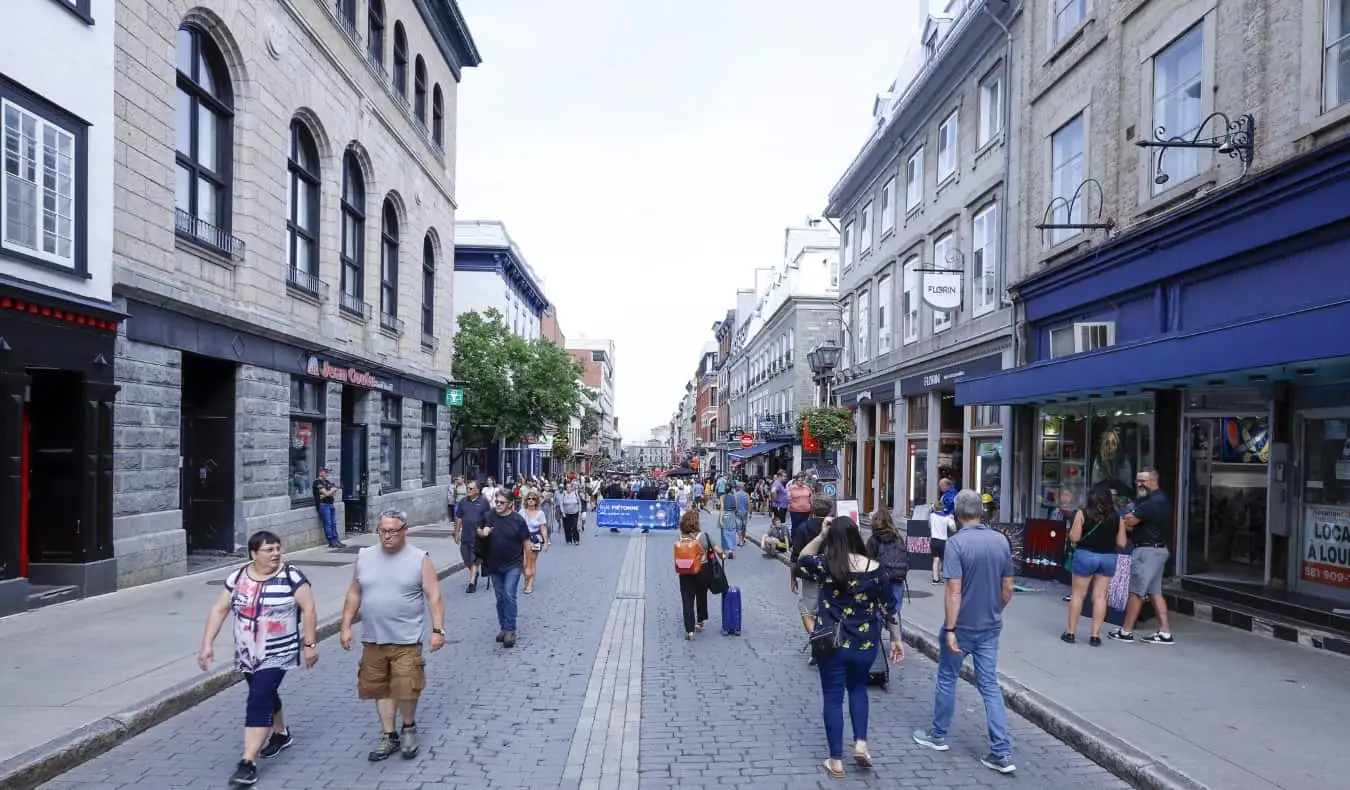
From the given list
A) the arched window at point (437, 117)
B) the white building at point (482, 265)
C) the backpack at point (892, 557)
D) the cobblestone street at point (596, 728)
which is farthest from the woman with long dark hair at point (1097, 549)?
the white building at point (482, 265)

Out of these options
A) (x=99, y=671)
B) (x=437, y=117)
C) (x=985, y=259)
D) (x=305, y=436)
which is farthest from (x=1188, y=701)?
(x=437, y=117)

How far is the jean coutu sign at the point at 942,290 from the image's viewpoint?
60.0ft

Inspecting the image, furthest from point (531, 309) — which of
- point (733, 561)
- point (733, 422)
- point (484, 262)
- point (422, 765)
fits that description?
point (422, 765)

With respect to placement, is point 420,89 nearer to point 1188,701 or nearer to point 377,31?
point 377,31

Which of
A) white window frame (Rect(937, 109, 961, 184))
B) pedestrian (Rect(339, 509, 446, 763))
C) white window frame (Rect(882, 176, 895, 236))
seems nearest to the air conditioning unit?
white window frame (Rect(937, 109, 961, 184))

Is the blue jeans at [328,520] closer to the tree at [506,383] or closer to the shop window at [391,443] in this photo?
the shop window at [391,443]

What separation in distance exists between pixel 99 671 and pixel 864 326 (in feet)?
77.2

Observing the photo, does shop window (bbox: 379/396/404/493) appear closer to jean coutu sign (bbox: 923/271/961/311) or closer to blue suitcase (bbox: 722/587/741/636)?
jean coutu sign (bbox: 923/271/961/311)

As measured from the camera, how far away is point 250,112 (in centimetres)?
1512

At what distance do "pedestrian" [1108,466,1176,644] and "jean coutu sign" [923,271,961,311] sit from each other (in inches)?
382

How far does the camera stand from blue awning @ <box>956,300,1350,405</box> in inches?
278

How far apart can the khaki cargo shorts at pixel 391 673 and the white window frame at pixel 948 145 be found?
1789 cm

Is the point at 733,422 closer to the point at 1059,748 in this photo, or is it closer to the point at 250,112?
the point at 250,112

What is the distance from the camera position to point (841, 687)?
216 inches
